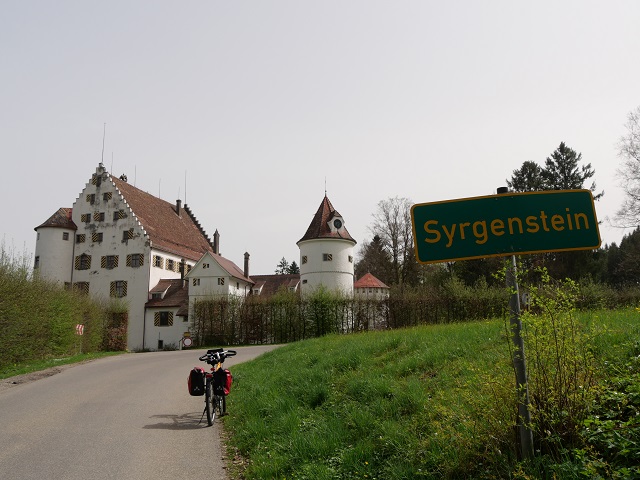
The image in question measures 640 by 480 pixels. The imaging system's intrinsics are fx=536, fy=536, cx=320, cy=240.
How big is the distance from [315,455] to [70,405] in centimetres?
818

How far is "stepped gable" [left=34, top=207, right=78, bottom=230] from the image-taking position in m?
54.8

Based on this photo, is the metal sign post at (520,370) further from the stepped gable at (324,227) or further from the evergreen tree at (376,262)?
the evergreen tree at (376,262)

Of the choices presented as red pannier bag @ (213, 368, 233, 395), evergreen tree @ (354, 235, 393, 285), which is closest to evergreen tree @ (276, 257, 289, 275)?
evergreen tree @ (354, 235, 393, 285)

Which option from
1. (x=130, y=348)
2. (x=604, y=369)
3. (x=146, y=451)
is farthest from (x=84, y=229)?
(x=604, y=369)

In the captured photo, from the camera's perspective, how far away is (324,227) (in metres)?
52.0

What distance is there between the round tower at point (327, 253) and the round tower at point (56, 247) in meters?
24.0

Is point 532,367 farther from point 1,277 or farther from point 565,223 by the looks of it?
point 1,277

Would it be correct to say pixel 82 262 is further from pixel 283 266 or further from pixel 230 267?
pixel 283 266

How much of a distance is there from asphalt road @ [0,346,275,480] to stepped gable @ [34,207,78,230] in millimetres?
43169

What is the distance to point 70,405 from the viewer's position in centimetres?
1216

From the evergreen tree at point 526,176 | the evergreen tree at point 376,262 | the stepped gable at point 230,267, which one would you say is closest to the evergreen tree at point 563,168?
the evergreen tree at point 526,176

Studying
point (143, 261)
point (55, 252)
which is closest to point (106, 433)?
point (143, 261)

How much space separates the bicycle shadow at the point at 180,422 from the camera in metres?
9.72

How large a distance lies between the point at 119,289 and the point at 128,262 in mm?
2813
